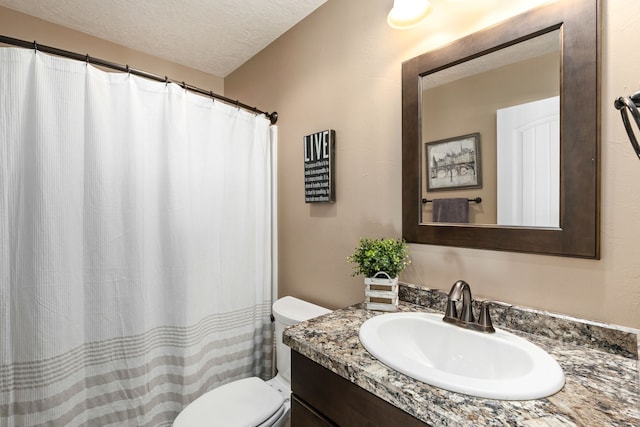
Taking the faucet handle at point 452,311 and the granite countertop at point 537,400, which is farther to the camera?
the faucet handle at point 452,311

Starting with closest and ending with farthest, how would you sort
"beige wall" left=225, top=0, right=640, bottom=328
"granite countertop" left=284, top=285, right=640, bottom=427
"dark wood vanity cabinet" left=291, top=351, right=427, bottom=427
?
"granite countertop" left=284, top=285, right=640, bottom=427 < "dark wood vanity cabinet" left=291, top=351, right=427, bottom=427 < "beige wall" left=225, top=0, right=640, bottom=328

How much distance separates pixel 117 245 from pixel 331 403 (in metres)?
1.14

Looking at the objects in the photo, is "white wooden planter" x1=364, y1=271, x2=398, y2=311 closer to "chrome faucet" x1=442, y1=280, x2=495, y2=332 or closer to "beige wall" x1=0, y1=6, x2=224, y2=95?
"chrome faucet" x1=442, y1=280, x2=495, y2=332

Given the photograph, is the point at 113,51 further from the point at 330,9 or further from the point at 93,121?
the point at 330,9

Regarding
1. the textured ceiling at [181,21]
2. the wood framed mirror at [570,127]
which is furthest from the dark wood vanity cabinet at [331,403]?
the textured ceiling at [181,21]

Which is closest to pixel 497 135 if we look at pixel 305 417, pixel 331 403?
pixel 331 403

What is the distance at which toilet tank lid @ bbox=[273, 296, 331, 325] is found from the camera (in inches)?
56.9

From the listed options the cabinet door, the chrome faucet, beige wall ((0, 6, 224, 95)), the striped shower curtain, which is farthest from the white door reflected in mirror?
beige wall ((0, 6, 224, 95))

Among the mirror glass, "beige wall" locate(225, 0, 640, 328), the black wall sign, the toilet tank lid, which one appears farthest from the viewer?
the black wall sign

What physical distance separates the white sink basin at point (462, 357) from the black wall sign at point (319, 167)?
76 centimetres

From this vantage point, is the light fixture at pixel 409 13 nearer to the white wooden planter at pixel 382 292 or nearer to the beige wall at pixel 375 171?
the beige wall at pixel 375 171

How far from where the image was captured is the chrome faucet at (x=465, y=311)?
0.91 metres

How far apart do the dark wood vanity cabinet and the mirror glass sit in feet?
2.29

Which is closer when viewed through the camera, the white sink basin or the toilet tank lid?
the white sink basin
